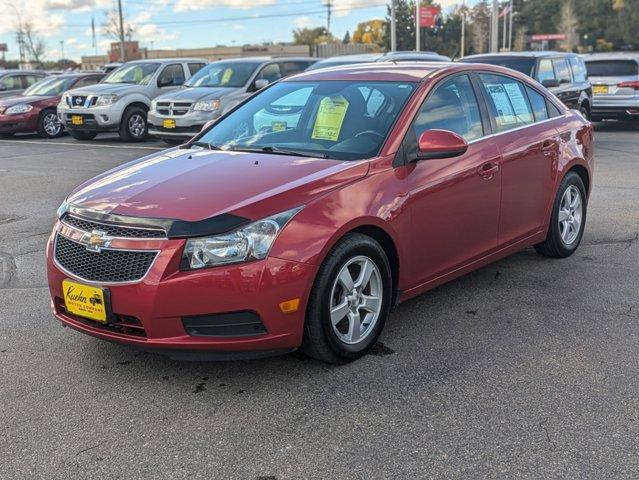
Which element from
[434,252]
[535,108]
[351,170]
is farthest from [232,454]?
[535,108]

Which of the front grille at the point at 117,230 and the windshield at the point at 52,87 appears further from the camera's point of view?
the windshield at the point at 52,87

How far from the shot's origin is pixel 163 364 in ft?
12.8

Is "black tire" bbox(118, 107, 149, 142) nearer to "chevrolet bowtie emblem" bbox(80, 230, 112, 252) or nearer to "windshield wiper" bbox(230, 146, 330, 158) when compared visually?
"windshield wiper" bbox(230, 146, 330, 158)

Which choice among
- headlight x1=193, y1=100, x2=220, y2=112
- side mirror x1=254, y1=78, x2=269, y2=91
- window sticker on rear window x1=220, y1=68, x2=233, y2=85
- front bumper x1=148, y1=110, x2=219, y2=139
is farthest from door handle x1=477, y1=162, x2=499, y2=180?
window sticker on rear window x1=220, y1=68, x2=233, y2=85

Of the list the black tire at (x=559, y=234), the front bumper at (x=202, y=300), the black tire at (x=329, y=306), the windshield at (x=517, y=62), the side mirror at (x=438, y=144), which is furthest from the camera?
the windshield at (x=517, y=62)

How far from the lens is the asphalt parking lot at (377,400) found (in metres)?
2.93

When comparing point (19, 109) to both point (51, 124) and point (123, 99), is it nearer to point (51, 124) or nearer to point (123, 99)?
point (51, 124)

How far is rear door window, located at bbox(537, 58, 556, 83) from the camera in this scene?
12.9 meters

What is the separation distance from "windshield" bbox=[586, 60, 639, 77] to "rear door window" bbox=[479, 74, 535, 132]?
1196cm

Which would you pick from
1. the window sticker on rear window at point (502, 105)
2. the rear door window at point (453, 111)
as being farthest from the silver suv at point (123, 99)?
the rear door window at point (453, 111)

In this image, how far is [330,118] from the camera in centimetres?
455

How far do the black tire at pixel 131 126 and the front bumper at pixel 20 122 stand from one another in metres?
2.81

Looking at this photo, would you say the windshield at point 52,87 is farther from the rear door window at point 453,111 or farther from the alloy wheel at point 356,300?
the alloy wheel at point 356,300

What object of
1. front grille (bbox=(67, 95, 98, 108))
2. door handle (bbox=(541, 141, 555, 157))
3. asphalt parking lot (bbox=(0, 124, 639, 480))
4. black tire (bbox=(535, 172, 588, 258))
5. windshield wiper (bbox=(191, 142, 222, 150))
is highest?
front grille (bbox=(67, 95, 98, 108))
